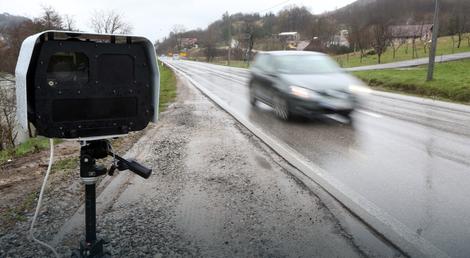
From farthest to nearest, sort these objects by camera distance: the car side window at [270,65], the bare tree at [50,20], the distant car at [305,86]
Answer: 1. the bare tree at [50,20]
2. the car side window at [270,65]
3. the distant car at [305,86]

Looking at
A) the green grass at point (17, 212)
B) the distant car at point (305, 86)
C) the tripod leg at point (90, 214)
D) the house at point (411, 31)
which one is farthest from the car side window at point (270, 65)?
the house at point (411, 31)

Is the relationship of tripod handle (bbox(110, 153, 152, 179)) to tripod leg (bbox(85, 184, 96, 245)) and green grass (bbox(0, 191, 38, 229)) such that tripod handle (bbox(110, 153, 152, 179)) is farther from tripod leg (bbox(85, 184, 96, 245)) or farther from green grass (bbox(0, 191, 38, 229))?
green grass (bbox(0, 191, 38, 229))

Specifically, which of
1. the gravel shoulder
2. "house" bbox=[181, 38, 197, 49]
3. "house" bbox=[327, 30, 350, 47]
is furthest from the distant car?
"house" bbox=[181, 38, 197, 49]

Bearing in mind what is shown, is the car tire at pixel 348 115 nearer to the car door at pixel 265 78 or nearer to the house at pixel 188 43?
the car door at pixel 265 78

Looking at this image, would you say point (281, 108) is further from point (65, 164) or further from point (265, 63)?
point (65, 164)

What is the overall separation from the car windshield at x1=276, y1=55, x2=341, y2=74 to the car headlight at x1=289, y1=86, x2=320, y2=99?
766 millimetres

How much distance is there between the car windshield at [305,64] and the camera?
392 inches

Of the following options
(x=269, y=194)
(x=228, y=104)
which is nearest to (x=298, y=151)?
(x=269, y=194)

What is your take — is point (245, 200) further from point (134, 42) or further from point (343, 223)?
point (134, 42)

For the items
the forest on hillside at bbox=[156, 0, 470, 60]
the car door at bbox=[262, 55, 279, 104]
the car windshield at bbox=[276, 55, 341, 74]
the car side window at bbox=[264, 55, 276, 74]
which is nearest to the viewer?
the car windshield at bbox=[276, 55, 341, 74]

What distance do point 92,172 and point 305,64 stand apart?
8.27 meters

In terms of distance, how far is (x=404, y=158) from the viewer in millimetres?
6203

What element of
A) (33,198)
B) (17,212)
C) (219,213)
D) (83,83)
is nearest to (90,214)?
(83,83)

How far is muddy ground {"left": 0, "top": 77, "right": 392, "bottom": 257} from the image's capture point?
10.8 ft
